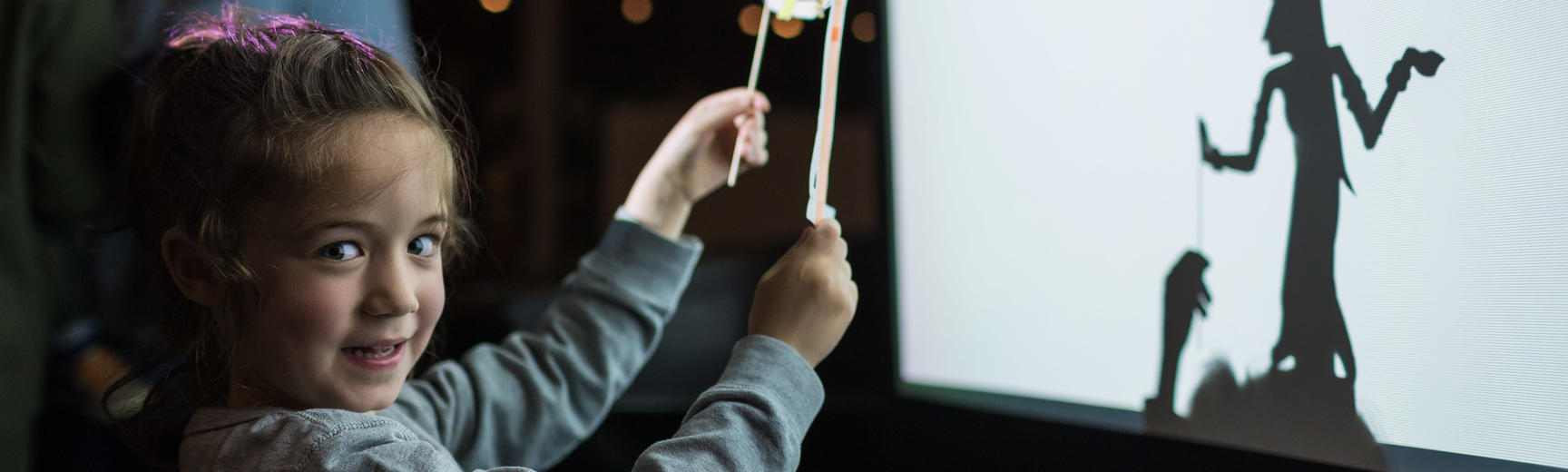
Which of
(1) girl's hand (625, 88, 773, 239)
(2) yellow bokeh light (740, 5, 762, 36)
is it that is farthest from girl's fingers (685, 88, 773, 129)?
(2) yellow bokeh light (740, 5, 762, 36)

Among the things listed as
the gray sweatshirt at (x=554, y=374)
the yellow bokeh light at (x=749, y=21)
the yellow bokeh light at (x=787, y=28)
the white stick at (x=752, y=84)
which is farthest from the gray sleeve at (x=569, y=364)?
the yellow bokeh light at (x=749, y=21)

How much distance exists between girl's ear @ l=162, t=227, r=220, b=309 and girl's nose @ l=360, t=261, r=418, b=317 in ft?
0.31

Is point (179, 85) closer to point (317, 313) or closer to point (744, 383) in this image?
point (317, 313)

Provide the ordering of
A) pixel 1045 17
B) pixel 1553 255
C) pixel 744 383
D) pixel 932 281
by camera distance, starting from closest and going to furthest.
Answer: pixel 1553 255, pixel 744 383, pixel 1045 17, pixel 932 281

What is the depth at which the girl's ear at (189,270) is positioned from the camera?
54 centimetres

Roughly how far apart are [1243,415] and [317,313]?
1.44 feet

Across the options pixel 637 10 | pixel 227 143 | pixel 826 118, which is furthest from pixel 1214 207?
pixel 637 10

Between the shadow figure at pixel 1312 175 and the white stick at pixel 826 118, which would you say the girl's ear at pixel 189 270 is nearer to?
the white stick at pixel 826 118

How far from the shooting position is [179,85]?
1.85 ft

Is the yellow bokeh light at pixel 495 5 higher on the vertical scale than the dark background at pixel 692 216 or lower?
higher

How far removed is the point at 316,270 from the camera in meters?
0.50

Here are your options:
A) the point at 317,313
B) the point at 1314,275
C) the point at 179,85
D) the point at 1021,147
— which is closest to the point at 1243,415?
the point at 1314,275

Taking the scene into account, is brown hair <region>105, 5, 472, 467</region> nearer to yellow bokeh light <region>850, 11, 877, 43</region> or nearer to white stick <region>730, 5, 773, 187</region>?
white stick <region>730, 5, 773, 187</region>

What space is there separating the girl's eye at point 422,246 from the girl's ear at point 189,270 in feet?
0.32
